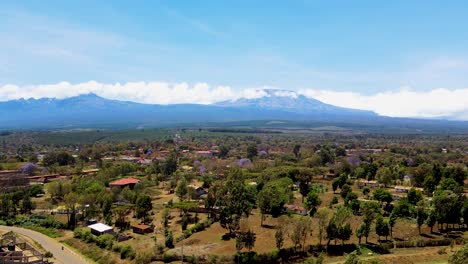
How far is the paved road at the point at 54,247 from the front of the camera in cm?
2938

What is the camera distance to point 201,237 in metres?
32.7

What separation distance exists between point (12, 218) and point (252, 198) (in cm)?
2513

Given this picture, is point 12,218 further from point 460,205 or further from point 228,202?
point 460,205

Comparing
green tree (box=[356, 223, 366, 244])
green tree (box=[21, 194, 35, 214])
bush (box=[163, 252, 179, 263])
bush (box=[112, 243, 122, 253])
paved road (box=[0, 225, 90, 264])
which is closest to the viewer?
bush (box=[163, 252, 179, 263])

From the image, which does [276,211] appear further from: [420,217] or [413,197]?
[413,197]

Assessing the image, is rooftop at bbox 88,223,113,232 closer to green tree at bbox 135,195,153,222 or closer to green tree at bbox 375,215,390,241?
green tree at bbox 135,195,153,222

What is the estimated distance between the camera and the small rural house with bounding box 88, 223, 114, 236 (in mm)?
34125

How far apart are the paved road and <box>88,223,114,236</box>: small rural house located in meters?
2.88

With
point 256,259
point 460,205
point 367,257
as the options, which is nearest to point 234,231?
point 256,259

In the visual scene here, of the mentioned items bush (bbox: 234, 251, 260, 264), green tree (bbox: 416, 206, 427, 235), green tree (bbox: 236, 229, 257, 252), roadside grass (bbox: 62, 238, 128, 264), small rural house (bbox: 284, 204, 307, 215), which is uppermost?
green tree (bbox: 416, 206, 427, 235)

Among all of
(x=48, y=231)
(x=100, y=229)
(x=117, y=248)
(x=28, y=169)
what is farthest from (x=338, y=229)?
(x=28, y=169)

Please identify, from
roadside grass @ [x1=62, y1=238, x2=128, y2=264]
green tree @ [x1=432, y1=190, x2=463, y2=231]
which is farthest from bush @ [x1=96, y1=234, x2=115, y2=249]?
green tree @ [x1=432, y1=190, x2=463, y2=231]

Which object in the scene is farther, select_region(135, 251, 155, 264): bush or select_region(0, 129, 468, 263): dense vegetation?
select_region(0, 129, 468, 263): dense vegetation

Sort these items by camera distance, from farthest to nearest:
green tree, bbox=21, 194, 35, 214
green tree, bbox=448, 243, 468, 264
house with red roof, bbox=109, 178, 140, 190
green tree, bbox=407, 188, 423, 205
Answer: house with red roof, bbox=109, 178, 140, 190 < green tree, bbox=21, 194, 35, 214 < green tree, bbox=407, 188, 423, 205 < green tree, bbox=448, 243, 468, 264
